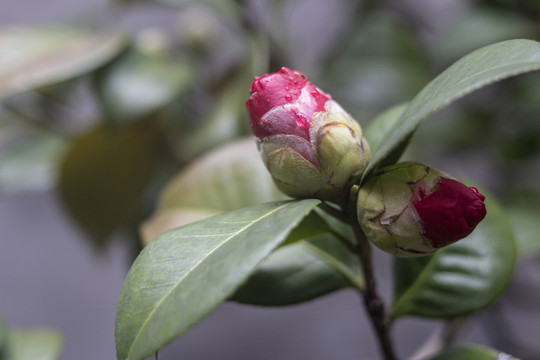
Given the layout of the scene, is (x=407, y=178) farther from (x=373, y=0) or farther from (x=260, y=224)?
(x=373, y=0)

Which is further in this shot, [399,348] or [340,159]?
[399,348]

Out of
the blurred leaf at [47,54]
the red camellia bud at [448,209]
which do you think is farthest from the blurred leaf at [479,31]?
the red camellia bud at [448,209]

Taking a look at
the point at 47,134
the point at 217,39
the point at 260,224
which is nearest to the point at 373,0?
the point at 217,39

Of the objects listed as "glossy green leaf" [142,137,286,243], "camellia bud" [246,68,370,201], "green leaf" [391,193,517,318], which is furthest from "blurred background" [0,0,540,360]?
"camellia bud" [246,68,370,201]

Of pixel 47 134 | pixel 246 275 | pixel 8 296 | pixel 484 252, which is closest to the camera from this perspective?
pixel 246 275

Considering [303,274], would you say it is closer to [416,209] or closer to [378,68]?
[416,209]

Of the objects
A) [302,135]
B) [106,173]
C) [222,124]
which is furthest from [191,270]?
[106,173]

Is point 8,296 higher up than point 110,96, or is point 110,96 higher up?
point 110,96
